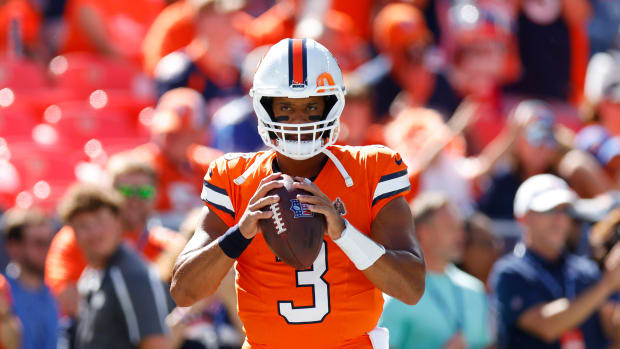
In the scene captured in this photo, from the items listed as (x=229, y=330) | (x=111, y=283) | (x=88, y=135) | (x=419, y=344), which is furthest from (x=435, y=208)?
(x=88, y=135)

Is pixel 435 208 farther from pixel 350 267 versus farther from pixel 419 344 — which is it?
pixel 350 267

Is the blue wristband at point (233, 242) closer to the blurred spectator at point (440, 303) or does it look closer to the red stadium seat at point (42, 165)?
the blurred spectator at point (440, 303)

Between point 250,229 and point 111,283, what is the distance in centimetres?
203

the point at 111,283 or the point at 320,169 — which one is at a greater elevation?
the point at 320,169

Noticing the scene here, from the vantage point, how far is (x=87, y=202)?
15.9ft

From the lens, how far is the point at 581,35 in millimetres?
8281

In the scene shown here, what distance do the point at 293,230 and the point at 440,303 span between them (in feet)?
7.52

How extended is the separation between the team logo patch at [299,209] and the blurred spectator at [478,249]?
10.3 ft

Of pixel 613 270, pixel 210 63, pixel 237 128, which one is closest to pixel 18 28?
pixel 210 63

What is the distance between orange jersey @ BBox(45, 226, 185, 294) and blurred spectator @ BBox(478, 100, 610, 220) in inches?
84.1

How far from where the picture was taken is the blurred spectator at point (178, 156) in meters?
6.24

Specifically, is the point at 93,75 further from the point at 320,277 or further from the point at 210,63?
the point at 320,277

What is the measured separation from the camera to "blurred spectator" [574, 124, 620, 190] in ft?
20.6

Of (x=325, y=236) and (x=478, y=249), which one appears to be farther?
(x=478, y=249)
